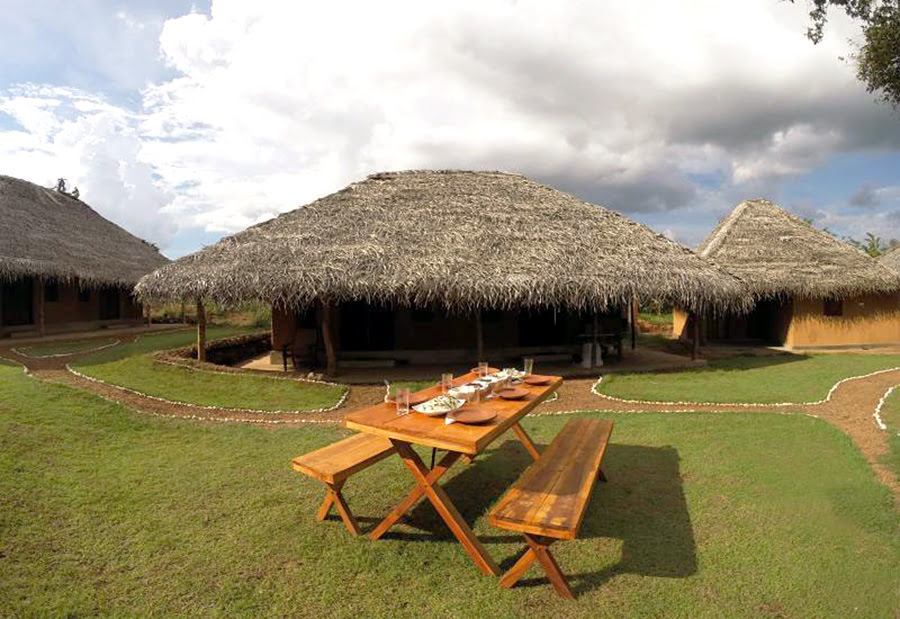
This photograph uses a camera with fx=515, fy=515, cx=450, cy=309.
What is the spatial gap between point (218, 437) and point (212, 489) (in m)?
1.97

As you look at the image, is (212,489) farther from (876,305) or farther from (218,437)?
(876,305)

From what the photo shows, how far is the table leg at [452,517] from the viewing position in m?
3.39

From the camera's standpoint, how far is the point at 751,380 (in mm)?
10773

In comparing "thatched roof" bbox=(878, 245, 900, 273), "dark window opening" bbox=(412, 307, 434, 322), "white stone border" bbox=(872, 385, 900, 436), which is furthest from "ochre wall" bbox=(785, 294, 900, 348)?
"dark window opening" bbox=(412, 307, 434, 322)

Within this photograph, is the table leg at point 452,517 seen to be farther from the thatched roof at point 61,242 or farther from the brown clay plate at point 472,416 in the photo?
the thatched roof at point 61,242

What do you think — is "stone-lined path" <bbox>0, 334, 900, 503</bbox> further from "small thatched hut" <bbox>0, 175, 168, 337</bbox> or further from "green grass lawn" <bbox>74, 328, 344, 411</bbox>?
"small thatched hut" <bbox>0, 175, 168, 337</bbox>

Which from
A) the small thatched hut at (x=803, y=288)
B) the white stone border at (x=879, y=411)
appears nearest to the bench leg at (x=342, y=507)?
the white stone border at (x=879, y=411)

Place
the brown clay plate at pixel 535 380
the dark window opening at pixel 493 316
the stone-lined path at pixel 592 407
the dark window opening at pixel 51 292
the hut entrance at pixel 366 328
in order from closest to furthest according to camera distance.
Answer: the brown clay plate at pixel 535 380, the stone-lined path at pixel 592 407, the hut entrance at pixel 366 328, the dark window opening at pixel 493 316, the dark window opening at pixel 51 292

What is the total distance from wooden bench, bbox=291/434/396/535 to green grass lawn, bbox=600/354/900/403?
598cm

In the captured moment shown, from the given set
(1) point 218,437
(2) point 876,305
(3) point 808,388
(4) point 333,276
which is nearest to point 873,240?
(2) point 876,305

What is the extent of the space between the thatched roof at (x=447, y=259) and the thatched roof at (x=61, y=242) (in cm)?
821

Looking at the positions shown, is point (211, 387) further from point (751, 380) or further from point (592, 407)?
point (751, 380)

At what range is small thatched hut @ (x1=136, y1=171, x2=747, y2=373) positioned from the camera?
10383mm

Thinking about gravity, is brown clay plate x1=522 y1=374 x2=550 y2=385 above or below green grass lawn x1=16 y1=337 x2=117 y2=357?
above
